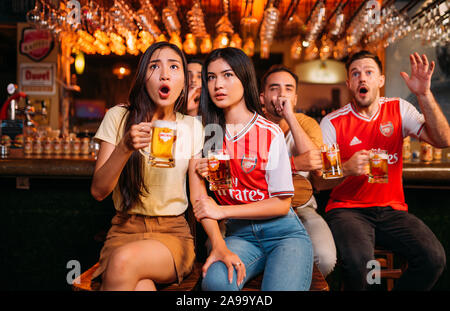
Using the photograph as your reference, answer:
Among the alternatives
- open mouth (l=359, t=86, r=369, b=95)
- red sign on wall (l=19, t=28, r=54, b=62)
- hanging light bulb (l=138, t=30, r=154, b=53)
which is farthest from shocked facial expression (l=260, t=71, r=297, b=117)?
red sign on wall (l=19, t=28, r=54, b=62)

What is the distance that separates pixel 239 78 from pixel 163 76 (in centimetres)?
33

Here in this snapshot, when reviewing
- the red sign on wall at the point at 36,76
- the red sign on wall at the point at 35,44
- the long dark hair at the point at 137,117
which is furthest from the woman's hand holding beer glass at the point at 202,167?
the red sign on wall at the point at 35,44

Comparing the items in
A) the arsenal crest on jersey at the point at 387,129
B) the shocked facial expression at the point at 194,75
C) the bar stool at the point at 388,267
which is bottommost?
the bar stool at the point at 388,267

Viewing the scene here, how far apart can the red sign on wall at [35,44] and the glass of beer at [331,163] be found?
549cm

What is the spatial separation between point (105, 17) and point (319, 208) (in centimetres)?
305

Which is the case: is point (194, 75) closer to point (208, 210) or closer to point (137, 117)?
point (137, 117)

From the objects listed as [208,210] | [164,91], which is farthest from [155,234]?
[164,91]

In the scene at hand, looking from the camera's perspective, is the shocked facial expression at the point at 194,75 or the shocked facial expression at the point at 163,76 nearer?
the shocked facial expression at the point at 163,76

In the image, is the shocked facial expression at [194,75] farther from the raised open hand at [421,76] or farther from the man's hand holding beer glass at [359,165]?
the raised open hand at [421,76]

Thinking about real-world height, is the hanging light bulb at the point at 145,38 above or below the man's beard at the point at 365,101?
above

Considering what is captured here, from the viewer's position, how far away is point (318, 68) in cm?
698

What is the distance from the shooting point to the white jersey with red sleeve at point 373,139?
222 centimetres

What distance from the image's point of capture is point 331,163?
6.47ft

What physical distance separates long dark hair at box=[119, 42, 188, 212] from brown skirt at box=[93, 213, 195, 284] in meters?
0.07
